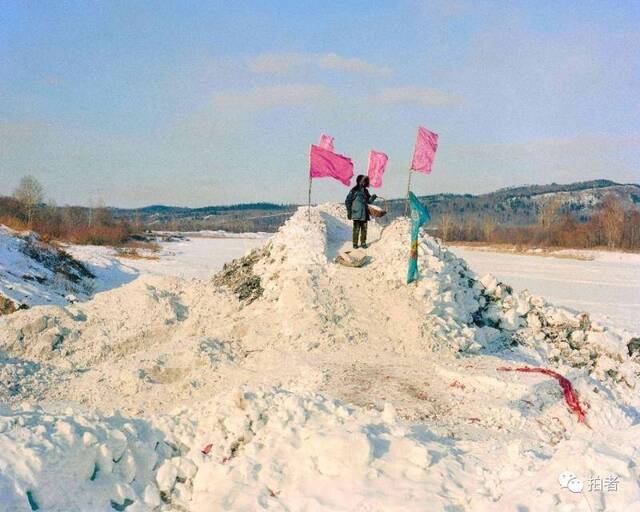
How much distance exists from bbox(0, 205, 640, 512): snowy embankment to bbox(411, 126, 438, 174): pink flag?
1.37 meters

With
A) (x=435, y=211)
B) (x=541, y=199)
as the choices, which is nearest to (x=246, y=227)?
(x=435, y=211)

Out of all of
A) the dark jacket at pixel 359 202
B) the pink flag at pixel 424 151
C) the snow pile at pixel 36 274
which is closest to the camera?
the dark jacket at pixel 359 202

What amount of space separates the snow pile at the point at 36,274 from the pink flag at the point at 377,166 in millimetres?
8871

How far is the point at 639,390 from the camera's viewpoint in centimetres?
1051

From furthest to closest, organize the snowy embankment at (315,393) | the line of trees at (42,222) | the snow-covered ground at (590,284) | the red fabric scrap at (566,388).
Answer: the line of trees at (42,222)
the snow-covered ground at (590,284)
the red fabric scrap at (566,388)
the snowy embankment at (315,393)

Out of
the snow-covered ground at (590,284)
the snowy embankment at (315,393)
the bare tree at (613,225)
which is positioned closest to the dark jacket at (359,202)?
the snowy embankment at (315,393)

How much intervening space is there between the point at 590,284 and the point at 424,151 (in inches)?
869

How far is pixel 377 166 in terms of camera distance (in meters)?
14.3

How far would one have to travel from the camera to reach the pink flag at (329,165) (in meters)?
13.0

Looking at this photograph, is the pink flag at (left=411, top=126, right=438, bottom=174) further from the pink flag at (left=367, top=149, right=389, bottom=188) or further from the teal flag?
the teal flag

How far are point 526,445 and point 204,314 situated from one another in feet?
22.8

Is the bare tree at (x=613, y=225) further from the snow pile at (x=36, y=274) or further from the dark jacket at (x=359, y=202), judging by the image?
the dark jacket at (x=359, y=202)

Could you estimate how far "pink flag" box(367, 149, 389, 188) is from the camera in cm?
1422

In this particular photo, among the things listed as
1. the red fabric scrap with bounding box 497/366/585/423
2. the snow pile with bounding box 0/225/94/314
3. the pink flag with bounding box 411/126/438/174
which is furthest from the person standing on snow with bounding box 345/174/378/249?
the snow pile with bounding box 0/225/94/314
